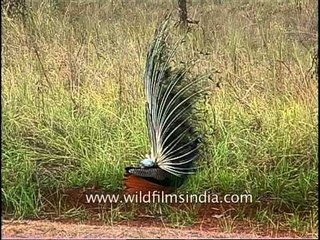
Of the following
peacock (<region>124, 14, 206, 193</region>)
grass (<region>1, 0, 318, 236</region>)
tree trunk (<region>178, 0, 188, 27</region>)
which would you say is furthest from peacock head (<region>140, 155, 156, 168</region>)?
tree trunk (<region>178, 0, 188, 27</region>)

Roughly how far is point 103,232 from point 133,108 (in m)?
1.18

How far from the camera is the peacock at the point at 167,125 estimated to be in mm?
3447

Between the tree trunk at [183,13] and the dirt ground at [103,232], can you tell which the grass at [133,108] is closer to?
the tree trunk at [183,13]

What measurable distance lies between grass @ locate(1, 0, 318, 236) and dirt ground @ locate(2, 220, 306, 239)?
0.20 m

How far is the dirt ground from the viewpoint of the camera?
3.04 metres

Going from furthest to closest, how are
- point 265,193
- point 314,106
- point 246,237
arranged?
point 314,106
point 265,193
point 246,237

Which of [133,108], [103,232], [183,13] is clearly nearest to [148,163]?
[103,232]

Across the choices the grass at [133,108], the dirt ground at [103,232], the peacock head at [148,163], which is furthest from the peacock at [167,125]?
the dirt ground at [103,232]

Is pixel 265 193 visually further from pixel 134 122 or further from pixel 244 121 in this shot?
pixel 134 122

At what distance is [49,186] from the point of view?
12.2 feet

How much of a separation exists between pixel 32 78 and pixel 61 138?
648 millimetres

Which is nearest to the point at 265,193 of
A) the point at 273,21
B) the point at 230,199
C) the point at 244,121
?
the point at 230,199

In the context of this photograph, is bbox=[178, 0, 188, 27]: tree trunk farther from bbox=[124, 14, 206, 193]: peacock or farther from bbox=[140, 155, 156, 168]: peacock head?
bbox=[140, 155, 156, 168]: peacock head

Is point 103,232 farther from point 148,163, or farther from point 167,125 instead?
point 167,125
